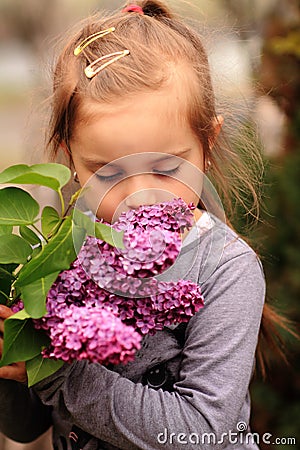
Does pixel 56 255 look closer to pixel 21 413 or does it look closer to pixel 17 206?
pixel 17 206

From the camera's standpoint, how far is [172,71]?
1.58 metres

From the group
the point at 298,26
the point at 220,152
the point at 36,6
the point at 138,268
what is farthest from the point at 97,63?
the point at 36,6

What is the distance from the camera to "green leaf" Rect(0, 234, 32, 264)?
134 cm

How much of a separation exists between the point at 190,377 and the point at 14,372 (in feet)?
1.12

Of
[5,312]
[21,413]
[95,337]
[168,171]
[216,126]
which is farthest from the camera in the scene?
[21,413]

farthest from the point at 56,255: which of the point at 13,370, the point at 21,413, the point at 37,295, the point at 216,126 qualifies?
the point at 21,413

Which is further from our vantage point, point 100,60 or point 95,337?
point 100,60

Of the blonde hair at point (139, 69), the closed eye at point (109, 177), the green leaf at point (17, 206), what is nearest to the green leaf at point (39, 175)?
the green leaf at point (17, 206)

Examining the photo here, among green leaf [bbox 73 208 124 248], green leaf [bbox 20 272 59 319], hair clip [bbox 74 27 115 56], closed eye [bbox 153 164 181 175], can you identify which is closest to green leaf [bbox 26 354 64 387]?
green leaf [bbox 20 272 59 319]

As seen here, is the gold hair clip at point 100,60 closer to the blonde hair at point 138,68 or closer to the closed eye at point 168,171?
the blonde hair at point 138,68

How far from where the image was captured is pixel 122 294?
48.1 inches

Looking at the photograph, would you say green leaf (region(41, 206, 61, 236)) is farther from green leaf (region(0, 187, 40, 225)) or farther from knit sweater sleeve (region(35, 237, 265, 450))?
knit sweater sleeve (region(35, 237, 265, 450))

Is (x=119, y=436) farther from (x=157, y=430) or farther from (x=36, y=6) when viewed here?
(x=36, y=6)

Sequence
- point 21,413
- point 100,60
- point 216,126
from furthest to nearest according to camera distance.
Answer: point 21,413, point 216,126, point 100,60
